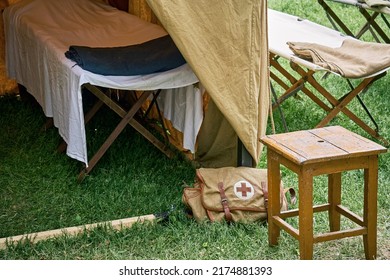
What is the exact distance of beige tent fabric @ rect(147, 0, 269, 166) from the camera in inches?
178

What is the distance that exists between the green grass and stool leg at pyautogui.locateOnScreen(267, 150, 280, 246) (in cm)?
8

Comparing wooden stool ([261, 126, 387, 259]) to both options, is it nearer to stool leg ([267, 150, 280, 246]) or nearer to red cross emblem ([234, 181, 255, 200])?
stool leg ([267, 150, 280, 246])

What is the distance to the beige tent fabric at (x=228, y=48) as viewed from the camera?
451 cm

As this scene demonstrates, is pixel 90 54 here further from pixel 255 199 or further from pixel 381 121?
pixel 381 121

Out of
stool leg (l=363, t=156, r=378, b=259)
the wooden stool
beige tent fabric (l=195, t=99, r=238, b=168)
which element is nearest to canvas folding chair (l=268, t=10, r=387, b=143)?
beige tent fabric (l=195, t=99, r=238, b=168)

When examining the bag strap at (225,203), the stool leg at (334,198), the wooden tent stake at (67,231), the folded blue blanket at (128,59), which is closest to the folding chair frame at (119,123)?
the folded blue blanket at (128,59)

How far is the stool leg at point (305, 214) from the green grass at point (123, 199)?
0.29m

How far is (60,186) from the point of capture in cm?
530

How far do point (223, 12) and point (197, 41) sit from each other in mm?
208

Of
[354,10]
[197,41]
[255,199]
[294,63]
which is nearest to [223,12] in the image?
[197,41]

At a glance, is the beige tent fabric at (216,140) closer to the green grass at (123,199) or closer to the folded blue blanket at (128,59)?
the green grass at (123,199)

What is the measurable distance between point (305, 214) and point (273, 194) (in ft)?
1.08

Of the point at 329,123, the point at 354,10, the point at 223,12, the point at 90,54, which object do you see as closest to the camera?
the point at 223,12

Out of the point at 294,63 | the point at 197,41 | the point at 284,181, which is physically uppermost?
the point at 197,41
